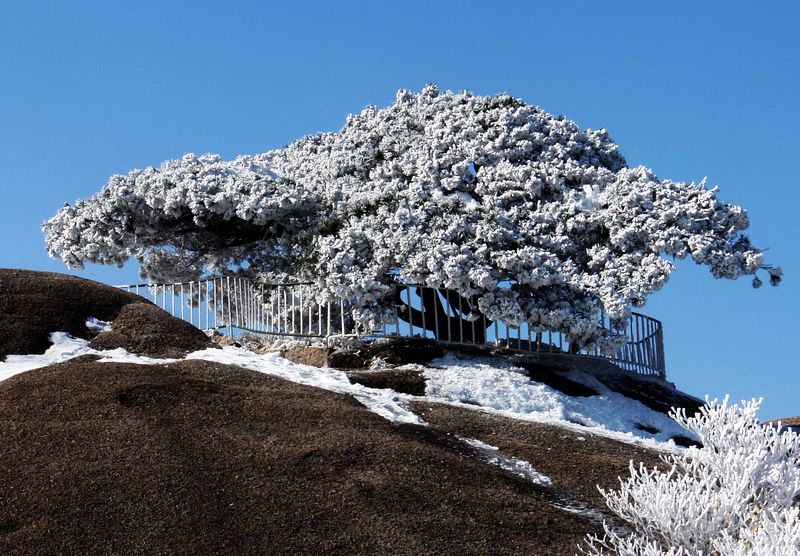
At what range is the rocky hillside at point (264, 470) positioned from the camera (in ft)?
33.1

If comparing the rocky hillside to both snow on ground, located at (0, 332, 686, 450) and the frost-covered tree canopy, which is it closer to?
snow on ground, located at (0, 332, 686, 450)

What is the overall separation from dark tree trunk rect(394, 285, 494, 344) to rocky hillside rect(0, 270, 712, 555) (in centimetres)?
497

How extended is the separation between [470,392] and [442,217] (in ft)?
13.5

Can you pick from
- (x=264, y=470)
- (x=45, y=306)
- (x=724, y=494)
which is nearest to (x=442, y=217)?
(x=45, y=306)

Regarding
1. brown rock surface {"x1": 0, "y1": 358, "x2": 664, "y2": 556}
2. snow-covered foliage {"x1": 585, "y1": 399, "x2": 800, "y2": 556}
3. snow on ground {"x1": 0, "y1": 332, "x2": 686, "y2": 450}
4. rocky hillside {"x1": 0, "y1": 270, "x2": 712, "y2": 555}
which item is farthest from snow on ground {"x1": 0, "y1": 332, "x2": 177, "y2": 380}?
snow-covered foliage {"x1": 585, "y1": 399, "x2": 800, "y2": 556}

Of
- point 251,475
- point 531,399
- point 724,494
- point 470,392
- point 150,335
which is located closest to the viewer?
point 724,494

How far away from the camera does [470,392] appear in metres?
17.8

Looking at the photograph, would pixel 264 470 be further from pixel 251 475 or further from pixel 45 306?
pixel 45 306

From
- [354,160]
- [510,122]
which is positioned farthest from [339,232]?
[510,122]

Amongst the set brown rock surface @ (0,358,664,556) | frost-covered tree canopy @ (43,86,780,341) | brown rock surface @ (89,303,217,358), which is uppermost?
frost-covered tree canopy @ (43,86,780,341)

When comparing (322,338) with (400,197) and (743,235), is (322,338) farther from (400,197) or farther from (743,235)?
(743,235)

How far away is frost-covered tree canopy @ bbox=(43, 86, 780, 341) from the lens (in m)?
19.4

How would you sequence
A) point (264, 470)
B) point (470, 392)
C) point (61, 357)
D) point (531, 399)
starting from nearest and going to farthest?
1. point (264, 470)
2. point (61, 357)
3. point (470, 392)
4. point (531, 399)

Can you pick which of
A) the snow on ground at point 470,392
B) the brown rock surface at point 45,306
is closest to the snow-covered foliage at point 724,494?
the snow on ground at point 470,392
